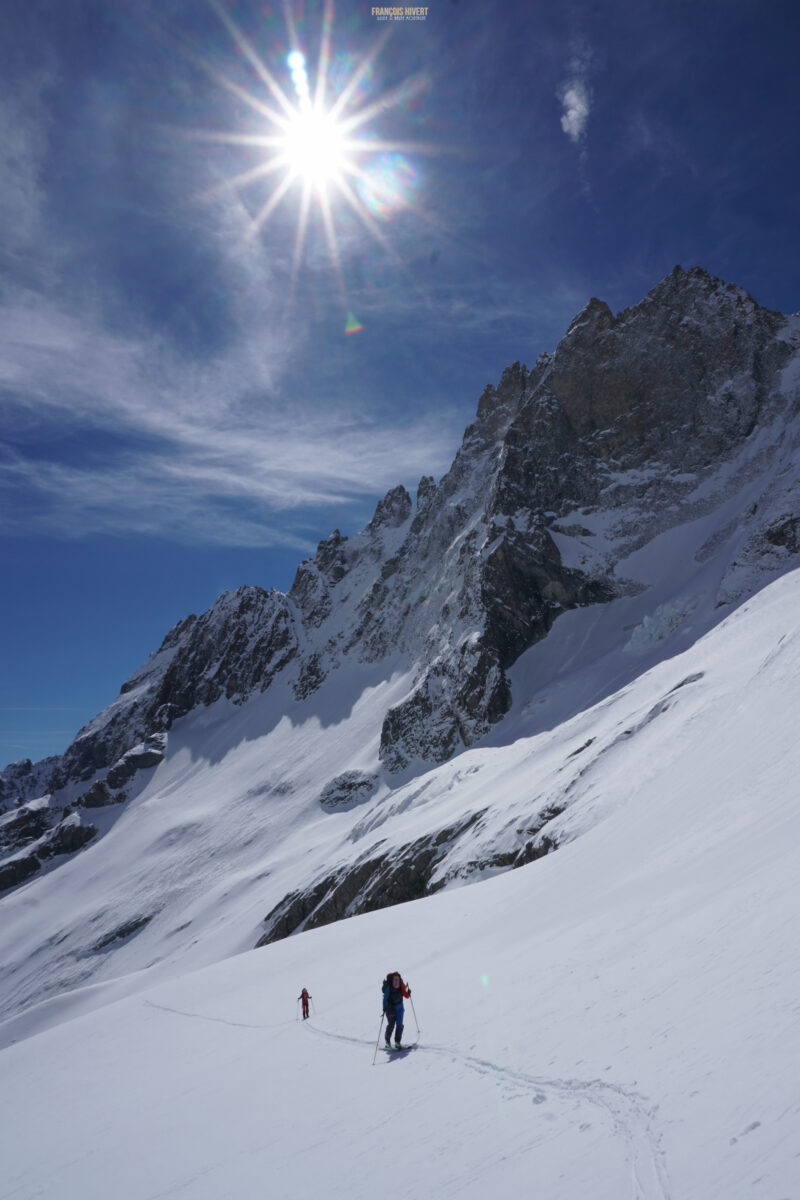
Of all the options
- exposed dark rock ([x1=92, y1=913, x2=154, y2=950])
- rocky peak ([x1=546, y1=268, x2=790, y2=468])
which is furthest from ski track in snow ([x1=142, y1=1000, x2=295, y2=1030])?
rocky peak ([x1=546, y1=268, x2=790, y2=468])

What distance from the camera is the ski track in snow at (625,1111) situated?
4.39 metres

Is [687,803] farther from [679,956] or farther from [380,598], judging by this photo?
[380,598]

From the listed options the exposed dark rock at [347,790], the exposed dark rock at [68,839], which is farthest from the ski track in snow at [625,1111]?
the exposed dark rock at [68,839]

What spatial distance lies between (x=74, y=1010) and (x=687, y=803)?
154 feet

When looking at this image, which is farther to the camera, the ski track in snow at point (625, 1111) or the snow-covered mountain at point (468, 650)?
the snow-covered mountain at point (468, 650)

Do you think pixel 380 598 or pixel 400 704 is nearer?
pixel 400 704

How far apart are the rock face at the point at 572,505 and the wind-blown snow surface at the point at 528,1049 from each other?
41.6m

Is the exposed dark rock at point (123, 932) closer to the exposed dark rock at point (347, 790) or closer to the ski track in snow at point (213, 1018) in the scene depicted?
the exposed dark rock at point (347, 790)

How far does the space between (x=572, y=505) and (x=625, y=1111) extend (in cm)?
8534

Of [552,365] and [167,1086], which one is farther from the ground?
[552,365]

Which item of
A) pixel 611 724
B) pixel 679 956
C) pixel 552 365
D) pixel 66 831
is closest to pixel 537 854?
pixel 611 724

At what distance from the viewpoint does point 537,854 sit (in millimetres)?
25469

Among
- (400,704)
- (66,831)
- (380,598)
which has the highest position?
(380,598)

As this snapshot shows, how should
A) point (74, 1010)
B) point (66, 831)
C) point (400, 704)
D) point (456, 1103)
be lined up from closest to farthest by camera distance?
point (456, 1103)
point (74, 1010)
point (400, 704)
point (66, 831)
